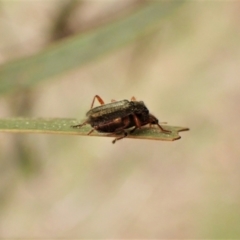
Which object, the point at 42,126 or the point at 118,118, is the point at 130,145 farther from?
the point at 42,126

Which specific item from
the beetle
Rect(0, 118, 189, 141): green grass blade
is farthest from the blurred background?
Rect(0, 118, 189, 141): green grass blade

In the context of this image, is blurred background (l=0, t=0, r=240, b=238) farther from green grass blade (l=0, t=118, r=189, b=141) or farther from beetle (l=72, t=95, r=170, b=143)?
green grass blade (l=0, t=118, r=189, b=141)

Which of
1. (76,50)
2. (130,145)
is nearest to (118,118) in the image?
(76,50)

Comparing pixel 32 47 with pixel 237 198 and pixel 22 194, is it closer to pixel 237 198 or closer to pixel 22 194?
pixel 22 194

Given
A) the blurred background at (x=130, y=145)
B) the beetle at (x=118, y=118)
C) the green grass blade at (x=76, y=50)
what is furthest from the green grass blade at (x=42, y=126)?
the blurred background at (x=130, y=145)

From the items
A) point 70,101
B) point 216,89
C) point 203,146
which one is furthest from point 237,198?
point 70,101
